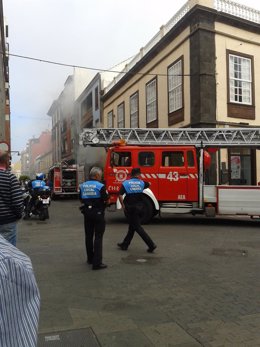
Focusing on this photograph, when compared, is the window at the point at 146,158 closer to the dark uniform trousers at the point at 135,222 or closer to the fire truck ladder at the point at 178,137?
the fire truck ladder at the point at 178,137

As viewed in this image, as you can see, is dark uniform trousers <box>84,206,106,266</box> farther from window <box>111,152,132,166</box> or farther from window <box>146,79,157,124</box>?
window <box>146,79,157,124</box>

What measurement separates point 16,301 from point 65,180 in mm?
29830

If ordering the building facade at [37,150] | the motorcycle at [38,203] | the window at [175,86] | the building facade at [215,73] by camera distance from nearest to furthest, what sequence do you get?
1. the motorcycle at [38,203]
2. the building facade at [215,73]
3. the window at [175,86]
4. the building facade at [37,150]

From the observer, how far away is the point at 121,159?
1394 cm

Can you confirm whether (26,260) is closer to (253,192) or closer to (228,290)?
(228,290)

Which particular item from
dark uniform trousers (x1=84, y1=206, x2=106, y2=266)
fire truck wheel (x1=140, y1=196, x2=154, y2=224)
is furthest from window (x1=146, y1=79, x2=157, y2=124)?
dark uniform trousers (x1=84, y1=206, x2=106, y2=266)

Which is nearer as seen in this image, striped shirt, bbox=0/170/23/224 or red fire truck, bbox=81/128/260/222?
striped shirt, bbox=0/170/23/224

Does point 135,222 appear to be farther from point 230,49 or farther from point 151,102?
point 151,102

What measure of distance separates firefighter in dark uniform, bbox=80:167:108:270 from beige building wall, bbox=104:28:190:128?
14520 mm

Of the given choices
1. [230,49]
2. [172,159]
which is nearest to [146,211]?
[172,159]

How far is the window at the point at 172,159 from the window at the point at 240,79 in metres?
8.82

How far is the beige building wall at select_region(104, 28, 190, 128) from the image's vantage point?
21500 mm

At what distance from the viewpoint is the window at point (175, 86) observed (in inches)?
880

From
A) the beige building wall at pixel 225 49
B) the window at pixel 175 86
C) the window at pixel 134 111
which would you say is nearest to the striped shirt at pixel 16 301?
the beige building wall at pixel 225 49
